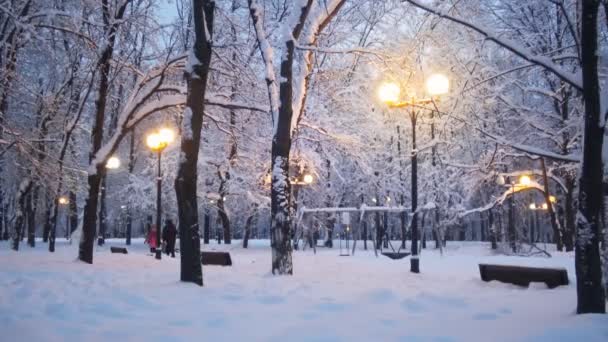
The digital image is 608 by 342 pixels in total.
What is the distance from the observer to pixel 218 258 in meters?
15.4

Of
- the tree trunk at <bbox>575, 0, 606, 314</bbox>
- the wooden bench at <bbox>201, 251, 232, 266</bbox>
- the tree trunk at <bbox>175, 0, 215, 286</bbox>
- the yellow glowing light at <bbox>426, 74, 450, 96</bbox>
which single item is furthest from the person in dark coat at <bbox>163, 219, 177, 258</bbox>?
the tree trunk at <bbox>575, 0, 606, 314</bbox>

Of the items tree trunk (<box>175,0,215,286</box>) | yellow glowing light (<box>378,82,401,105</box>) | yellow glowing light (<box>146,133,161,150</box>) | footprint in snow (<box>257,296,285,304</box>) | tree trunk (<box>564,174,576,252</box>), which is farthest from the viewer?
tree trunk (<box>564,174,576,252</box>)

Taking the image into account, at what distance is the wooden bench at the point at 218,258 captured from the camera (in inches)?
603

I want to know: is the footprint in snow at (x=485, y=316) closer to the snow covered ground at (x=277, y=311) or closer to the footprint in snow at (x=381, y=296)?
the snow covered ground at (x=277, y=311)

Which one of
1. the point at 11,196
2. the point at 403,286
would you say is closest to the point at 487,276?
the point at 403,286

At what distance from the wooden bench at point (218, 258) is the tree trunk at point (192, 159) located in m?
6.29

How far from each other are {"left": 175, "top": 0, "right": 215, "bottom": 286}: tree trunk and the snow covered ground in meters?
0.50

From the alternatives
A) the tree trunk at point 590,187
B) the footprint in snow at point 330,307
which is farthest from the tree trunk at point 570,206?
the footprint in snow at point 330,307

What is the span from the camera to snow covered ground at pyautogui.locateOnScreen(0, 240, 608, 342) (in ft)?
17.8

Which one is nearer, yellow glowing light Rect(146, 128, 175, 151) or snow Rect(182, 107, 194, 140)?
snow Rect(182, 107, 194, 140)

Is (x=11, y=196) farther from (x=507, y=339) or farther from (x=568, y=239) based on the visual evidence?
(x=507, y=339)

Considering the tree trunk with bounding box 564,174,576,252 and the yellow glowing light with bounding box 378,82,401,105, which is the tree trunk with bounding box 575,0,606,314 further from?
the tree trunk with bounding box 564,174,576,252

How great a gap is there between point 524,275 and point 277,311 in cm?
608

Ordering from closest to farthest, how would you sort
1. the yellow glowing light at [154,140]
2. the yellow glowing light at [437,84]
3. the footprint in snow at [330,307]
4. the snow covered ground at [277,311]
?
the snow covered ground at [277,311] < the footprint in snow at [330,307] < the yellow glowing light at [437,84] < the yellow glowing light at [154,140]
